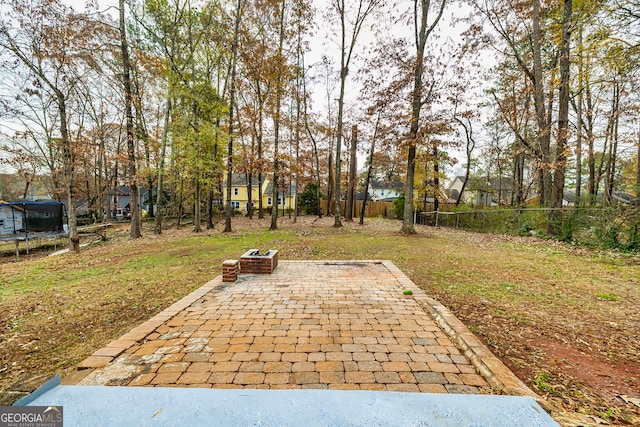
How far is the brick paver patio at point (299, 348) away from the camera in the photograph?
194 centimetres

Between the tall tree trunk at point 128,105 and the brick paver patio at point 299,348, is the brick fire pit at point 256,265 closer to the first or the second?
the brick paver patio at point 299,348

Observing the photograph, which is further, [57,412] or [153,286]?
[153,286]

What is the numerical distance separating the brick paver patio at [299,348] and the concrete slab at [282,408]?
23 cm

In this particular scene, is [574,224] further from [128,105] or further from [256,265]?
[128,105]

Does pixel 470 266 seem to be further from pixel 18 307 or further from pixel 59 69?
pixel 59 69

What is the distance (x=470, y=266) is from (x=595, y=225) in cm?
552

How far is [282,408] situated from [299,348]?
0.86 metres

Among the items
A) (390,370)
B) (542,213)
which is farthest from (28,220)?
(542,213)

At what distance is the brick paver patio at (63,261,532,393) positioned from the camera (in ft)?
6.35

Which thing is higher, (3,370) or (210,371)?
(210,371)

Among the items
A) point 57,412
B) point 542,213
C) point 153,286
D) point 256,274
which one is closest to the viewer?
point 57,412

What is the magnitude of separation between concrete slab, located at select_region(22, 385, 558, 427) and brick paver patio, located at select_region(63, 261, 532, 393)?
0.23 metres

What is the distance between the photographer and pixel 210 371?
204 cm

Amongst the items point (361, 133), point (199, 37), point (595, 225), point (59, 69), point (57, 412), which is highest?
point (199, 37)
